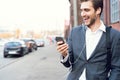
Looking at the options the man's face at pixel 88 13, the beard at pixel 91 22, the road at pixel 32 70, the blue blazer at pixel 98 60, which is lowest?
the road at pixel 32 70

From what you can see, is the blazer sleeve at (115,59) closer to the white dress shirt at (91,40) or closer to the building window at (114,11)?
the white dress shirt at (91,40)

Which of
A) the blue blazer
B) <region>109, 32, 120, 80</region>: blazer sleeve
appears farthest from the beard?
<region>109, 32, 120, 80</region>: blazer sleeve

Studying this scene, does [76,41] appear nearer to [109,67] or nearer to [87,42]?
[87,42]

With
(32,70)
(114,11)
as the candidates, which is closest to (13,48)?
(32,70)

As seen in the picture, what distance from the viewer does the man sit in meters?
4.07

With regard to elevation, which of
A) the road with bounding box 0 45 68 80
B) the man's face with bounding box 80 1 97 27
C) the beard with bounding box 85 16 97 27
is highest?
the man's face with bounding box 80 1 97 27

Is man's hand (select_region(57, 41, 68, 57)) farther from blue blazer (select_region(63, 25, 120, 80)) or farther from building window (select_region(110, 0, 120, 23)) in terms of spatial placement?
building window (select_region(110, 0, 120, 23))

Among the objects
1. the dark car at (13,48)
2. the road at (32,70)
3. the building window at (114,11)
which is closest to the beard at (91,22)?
the road at (32,70)

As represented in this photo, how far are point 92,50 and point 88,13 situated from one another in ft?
1.30

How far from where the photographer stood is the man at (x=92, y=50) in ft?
13.4

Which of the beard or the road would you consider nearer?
the beard

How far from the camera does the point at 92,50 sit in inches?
162

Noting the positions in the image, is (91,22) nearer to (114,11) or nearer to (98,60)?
(98,60)

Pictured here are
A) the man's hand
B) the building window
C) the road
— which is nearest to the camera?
the man's hand
